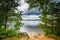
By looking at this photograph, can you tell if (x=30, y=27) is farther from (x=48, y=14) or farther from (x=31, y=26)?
(x=48, y=14)

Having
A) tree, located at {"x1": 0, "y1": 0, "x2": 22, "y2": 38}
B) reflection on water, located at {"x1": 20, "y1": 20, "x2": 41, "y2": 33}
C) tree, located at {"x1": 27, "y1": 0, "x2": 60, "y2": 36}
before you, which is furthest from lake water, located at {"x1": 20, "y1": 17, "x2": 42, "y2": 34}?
tree, located at {"x1": 0, "y1": 0, "x2": 22, "y2": 38}

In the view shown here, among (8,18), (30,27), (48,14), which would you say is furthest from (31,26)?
(8,18)

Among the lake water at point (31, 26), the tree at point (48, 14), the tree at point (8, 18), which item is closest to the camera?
the tree at point (8, 18)

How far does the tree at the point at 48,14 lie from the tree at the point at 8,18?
42 centimetres

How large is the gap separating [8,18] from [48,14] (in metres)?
0.95

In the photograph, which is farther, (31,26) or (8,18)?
(31,26)

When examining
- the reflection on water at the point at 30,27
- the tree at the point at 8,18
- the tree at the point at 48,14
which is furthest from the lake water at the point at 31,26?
the tree at the point at 8,18

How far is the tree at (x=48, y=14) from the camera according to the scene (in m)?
3.54

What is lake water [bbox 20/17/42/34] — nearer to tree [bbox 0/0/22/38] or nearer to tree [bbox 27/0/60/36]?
tree [bbox 27/0/60/36]

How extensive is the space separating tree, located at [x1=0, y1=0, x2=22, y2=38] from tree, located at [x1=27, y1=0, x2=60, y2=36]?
16.7 inches

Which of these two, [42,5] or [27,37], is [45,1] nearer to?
[42,5]

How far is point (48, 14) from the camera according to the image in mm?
3592

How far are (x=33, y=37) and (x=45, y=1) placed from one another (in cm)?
95

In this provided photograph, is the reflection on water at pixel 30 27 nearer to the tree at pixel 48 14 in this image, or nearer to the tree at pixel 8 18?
the tree at pixel 48 14
